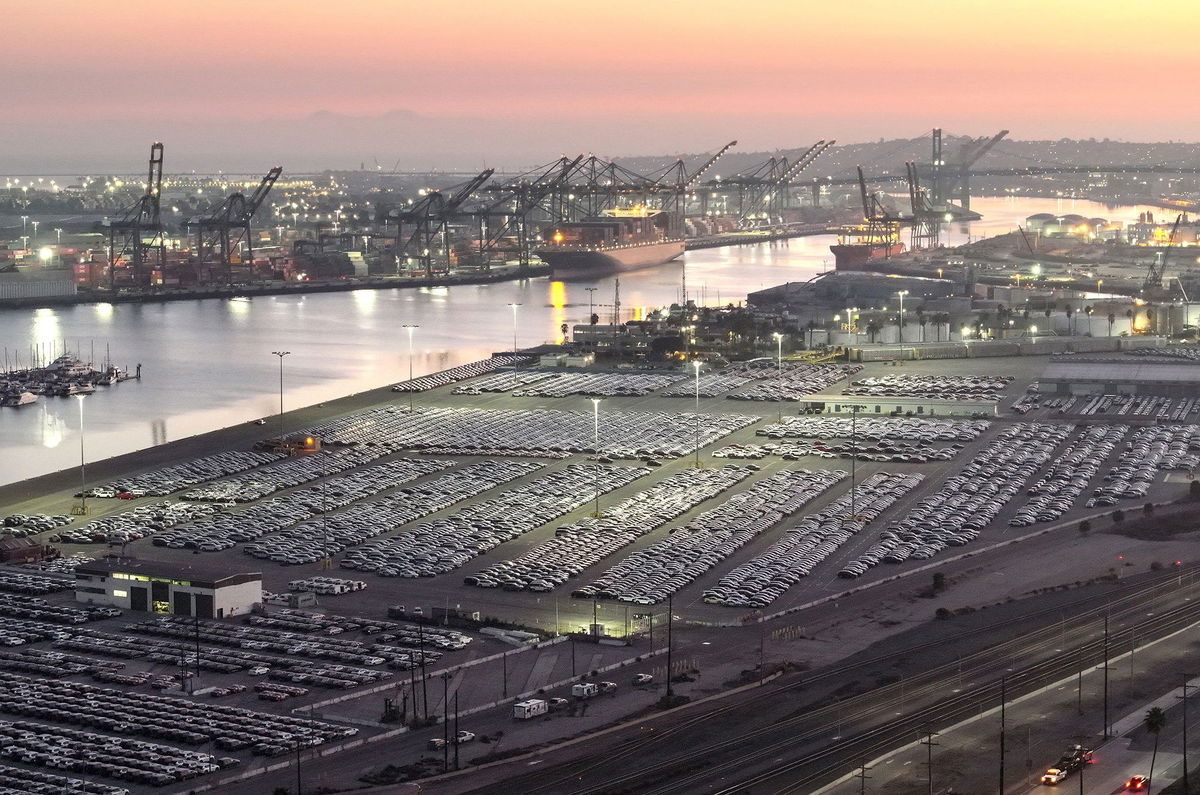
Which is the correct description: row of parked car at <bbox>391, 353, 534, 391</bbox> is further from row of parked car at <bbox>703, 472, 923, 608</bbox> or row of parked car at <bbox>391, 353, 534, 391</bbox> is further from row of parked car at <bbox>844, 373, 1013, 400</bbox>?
row of parked car at <bbox>703, 472, 923, 608</bbox>

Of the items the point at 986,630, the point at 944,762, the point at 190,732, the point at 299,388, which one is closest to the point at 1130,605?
the point at 986,630

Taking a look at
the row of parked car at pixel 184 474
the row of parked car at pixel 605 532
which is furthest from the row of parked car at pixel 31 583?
the row of parked car at pixel 184 474

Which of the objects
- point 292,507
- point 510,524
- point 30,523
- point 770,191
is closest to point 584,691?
point 510,524

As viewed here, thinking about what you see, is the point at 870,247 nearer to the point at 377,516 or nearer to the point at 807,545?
the point at 377,516

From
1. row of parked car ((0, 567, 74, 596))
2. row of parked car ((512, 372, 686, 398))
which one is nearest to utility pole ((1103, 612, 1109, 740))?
row of parked car ((0, 567, 74, 596))

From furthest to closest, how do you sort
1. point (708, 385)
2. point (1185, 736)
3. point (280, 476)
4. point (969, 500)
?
point (708, 385) → point (280, 476) → point (969, 500) → point (1185, 736)

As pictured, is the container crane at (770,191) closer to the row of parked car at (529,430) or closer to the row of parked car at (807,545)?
the row of parked car at (529,430)
